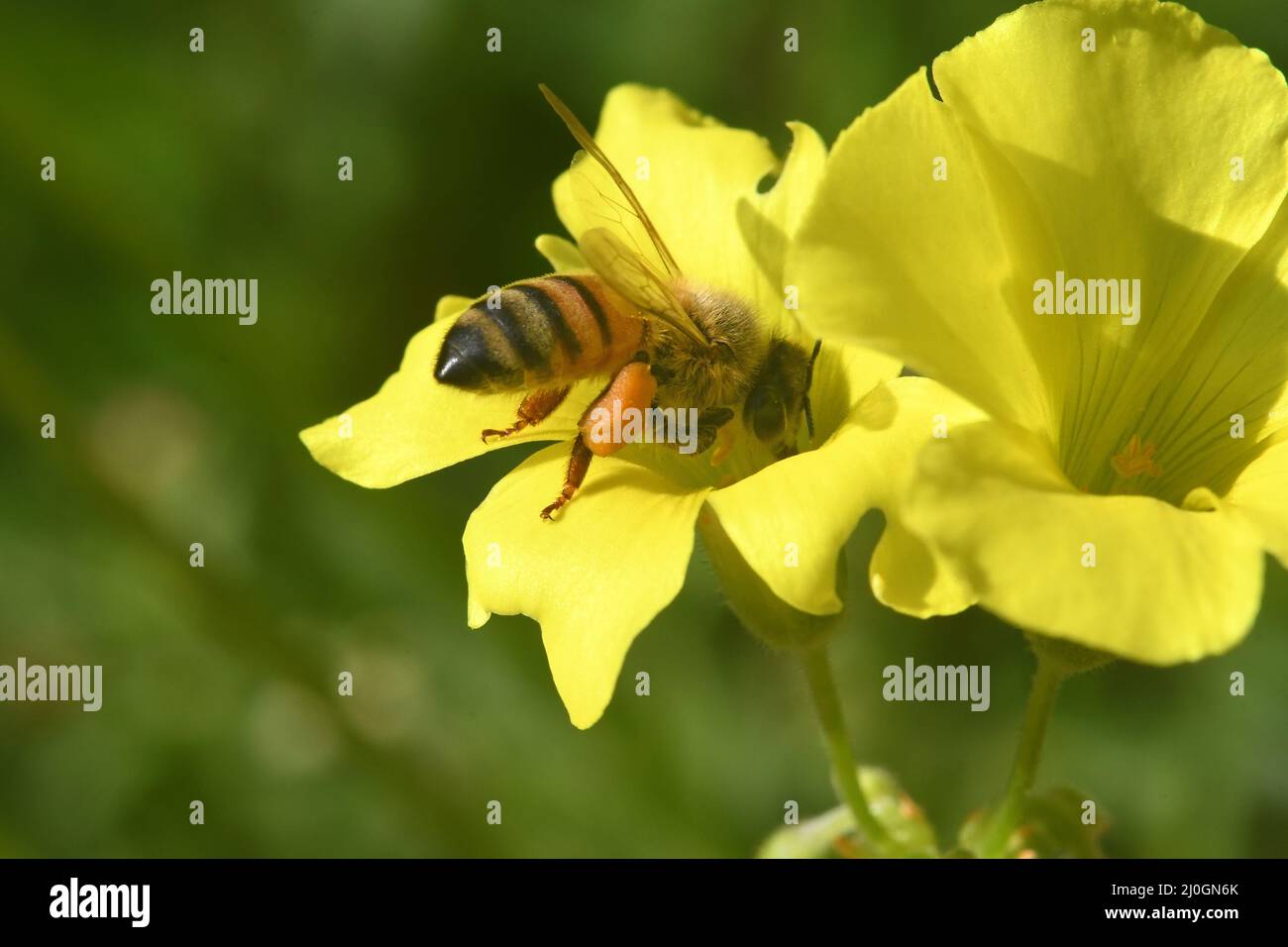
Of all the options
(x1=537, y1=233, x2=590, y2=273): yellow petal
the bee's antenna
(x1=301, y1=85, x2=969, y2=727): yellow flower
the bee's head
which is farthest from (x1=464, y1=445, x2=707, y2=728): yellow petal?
(x1=537, y1=233, x2=590, y2=273): yellow petal

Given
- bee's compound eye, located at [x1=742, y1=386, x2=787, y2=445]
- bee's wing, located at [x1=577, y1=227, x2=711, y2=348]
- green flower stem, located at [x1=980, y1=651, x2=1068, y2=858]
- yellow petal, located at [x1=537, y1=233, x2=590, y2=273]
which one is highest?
yellow petal, located at [x1=537, y1=233, x2=590, y2=273]

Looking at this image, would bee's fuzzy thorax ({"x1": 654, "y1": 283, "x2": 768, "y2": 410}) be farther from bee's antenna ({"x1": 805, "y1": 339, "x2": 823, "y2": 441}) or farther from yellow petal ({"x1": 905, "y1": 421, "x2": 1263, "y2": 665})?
yellow petal ({"x1": 905, "y1": 421, "x2": 1263, "y2": 665})

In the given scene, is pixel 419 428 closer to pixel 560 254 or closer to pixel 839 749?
pixel 560 254

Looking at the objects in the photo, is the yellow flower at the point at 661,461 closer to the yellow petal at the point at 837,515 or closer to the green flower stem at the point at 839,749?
the yellow petal at the point at 837,515

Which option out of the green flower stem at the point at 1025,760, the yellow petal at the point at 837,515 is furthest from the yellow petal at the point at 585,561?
the green flower stem at the point at 1025,760

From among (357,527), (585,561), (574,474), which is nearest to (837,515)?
(585,561)

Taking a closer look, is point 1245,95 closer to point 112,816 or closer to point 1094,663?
point 1094,663
